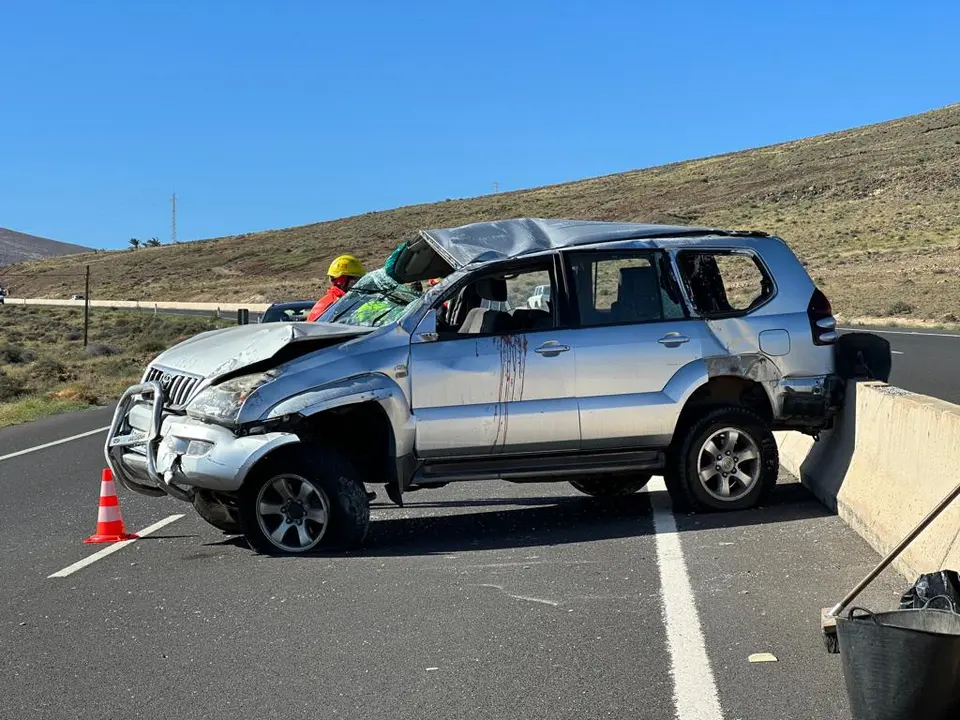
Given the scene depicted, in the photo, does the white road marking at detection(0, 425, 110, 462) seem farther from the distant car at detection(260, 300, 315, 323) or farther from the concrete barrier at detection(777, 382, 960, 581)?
the concrete barrier at detection(777, 382, 960, 581)

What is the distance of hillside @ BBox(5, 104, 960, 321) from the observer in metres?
61.6

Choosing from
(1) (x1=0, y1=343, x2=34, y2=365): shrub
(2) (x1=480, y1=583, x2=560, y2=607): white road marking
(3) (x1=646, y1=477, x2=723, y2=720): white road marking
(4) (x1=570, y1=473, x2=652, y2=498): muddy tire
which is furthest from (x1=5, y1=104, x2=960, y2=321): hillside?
(2) (x1=480, y1=583, x2=560, y2=607): white road marking

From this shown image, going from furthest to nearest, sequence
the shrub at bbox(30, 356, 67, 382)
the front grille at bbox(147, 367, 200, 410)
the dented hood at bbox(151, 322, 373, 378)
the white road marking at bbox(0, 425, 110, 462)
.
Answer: the shrub at bbox(30, 356, 67, 382), the white road marking at bbox(0, 425, 110, 462), the front grille at bbox(147, 367, 200, 410), the dented hood at bbox(151, 322, 373, 378)

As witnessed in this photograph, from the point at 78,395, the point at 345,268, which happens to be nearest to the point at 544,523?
the point at 345,268

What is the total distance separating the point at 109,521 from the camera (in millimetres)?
9242

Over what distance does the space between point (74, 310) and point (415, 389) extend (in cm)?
7570

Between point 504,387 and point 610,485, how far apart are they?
1.93 m

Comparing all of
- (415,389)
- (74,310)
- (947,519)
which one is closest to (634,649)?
(947,519)

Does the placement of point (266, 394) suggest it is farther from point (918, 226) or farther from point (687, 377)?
point (918, 226)

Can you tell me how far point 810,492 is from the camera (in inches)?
400

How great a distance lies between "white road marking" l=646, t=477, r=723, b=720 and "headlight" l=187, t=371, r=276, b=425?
2697 millimetres

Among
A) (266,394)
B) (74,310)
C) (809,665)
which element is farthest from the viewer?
(74,310)

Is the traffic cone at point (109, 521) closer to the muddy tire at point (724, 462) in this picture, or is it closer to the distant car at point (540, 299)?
the distant car at point (540, 299)

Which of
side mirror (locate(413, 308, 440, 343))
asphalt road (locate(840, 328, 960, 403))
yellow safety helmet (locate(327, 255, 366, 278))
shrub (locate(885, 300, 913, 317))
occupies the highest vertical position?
shrub (locate(885, 300, 913, 317))
